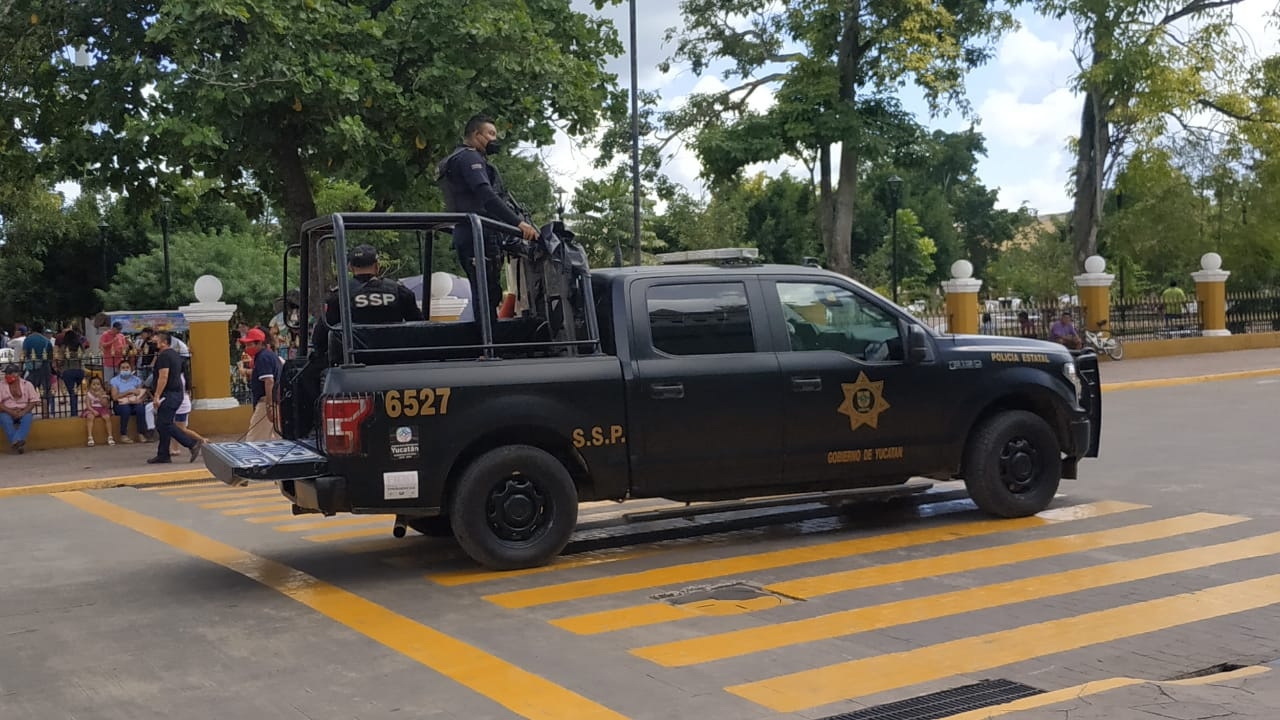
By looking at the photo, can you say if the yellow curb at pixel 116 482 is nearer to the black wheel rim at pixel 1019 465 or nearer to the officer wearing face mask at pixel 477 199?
the officer wearing face mask at pixel 477 199

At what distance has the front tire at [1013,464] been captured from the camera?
927cm

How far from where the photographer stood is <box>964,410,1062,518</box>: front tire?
30.4 feet

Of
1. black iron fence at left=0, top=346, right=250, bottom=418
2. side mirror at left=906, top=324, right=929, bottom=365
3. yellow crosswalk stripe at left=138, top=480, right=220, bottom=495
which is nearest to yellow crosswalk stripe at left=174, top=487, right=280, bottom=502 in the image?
yellow crosswalk stripe at left=138, top=480, right=220, bottom=495

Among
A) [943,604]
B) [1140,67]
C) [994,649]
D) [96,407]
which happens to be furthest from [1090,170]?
[994,649]

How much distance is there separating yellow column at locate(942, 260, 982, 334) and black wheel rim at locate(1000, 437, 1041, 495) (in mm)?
19619

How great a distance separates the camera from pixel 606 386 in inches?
325

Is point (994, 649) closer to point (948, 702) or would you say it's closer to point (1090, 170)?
point (948, 702)

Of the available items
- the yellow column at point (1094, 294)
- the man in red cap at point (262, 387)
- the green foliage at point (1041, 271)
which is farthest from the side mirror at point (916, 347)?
the green foliage at point (1041, 271)

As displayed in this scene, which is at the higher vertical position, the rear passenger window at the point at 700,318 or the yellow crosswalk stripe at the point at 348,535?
the rear passenger window at the point at 700,318

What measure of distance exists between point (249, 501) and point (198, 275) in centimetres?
3524

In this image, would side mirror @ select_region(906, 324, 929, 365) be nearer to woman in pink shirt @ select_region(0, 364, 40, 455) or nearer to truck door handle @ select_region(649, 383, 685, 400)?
truck door handle @ select_region(649, 383, 685, 400)

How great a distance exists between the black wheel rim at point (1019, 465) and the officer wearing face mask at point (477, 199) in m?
3.80

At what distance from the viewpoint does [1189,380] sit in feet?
80.7

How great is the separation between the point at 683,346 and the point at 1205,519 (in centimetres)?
410
